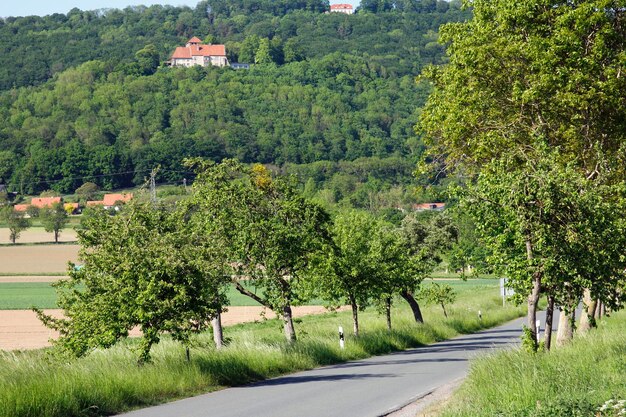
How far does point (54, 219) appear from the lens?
489 feet

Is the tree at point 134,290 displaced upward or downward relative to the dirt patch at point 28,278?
upward

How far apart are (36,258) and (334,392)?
108191mm

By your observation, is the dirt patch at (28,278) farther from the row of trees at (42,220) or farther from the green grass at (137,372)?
the green grass at (137,372)

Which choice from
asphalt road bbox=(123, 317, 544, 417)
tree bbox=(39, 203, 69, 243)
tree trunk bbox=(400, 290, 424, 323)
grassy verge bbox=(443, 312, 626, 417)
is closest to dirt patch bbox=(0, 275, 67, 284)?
tree bbox=(39, 203, 69, 243)

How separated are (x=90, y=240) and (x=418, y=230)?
6018cm

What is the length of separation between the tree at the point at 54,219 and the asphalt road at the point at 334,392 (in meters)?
121

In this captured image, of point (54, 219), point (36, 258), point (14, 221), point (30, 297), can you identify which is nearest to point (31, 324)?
point (30, 297)

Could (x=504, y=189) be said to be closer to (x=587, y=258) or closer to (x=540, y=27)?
(x=587, y=258)

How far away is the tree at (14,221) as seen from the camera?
481 ft

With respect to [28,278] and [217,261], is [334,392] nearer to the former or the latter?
[217,261]

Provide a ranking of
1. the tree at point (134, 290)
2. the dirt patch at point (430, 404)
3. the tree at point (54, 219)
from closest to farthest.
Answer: the dirt patch at point (430, 404)
the tree at point (134, 290)
the tree at point (54, 219)

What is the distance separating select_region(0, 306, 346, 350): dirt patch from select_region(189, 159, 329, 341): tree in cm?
1350

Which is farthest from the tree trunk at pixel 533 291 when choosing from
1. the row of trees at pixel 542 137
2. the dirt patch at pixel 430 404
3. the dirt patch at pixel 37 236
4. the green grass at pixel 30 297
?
the dirt patch at pixel 37 236

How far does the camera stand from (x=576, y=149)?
27.3 metres
